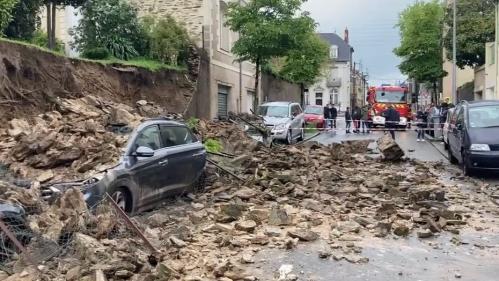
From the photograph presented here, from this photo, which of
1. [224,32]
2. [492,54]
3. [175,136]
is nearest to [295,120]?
[224,32]

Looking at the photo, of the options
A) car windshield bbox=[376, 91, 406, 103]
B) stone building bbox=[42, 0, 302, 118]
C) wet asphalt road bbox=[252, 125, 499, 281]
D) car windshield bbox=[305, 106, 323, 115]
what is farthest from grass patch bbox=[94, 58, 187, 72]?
car windshield bbox=[376, 91, 406, 103]

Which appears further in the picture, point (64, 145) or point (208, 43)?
point (208, 43)

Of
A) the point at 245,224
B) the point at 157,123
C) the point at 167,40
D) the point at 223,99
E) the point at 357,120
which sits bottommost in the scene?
the point at 245,224

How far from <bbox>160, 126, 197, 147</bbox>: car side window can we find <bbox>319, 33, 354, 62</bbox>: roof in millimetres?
80871

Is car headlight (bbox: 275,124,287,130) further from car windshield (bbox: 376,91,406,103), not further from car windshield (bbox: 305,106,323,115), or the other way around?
car windshield (bbox: 376,91,406,103)

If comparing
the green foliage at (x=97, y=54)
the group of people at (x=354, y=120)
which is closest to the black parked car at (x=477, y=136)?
the green foliage at (x=97, y=54)

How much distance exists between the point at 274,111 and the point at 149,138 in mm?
15243

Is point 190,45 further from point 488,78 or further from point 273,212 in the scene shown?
point 273,212

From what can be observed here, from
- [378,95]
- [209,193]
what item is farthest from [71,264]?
[378,95]

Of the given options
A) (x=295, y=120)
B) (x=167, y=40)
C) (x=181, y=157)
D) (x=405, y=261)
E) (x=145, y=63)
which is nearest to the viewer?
(x=405, y=261)

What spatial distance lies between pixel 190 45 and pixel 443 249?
64.3 feet

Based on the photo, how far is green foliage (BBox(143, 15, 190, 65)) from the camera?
23250 millimetres

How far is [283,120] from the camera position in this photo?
23.3 metres

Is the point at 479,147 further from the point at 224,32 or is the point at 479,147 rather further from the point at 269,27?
the point at 224,32
